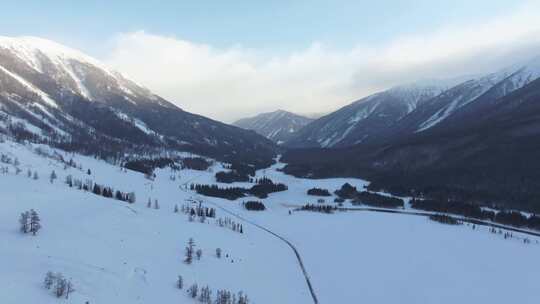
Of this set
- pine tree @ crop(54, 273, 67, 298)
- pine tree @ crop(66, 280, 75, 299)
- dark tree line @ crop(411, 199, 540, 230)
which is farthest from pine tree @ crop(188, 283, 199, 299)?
dark tree line @ crop(411, 199, 540, 230)

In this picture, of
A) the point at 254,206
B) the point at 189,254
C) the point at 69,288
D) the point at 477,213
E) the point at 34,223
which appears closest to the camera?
the point at 69,288

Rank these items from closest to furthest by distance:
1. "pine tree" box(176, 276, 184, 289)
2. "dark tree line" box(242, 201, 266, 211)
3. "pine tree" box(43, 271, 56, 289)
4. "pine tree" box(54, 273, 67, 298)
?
"pine tree" box(54, 273, 67, 298)
"pine tree" box(43, 271, 56, 289)
"pine tree" box(176, 276, 184, 289)
"dark tree line" box(242, 201, 266, 211)

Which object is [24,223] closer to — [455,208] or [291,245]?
[291,245]

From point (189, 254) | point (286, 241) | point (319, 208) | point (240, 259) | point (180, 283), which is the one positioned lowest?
point (240, 259)

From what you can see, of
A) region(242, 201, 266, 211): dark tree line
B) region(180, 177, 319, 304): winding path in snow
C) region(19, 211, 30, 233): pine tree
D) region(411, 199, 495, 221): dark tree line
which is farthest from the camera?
region(242, 201, 266, 211): dark tree line

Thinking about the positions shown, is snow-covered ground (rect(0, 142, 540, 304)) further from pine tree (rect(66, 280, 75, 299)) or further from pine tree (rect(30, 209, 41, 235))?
pine tree (rect(30, 209, 41, 235))

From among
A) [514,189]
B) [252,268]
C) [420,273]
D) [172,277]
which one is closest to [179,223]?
[252,268]

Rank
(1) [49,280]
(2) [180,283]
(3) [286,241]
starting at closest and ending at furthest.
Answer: (1) [49,280]
(2) [180,283]
(3) [286,241]

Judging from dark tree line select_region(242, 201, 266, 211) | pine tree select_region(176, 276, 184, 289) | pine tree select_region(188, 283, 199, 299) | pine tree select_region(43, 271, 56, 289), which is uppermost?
dark tree line select_region(242, 201, 266, 211)

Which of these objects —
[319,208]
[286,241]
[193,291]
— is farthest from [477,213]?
[193,291]

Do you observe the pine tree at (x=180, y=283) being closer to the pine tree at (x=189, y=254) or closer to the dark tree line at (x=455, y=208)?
the pine tree at (x=189, y=254)
